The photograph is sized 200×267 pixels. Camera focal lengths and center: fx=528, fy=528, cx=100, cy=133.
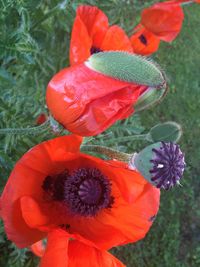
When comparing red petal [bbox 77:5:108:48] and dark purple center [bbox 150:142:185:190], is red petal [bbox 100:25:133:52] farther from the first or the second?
dark purple center [bbox 150:142:185:190]

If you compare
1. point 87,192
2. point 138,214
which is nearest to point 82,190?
point 87,192

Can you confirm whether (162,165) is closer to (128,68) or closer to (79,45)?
(128,68)

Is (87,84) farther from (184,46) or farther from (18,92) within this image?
(184,46)

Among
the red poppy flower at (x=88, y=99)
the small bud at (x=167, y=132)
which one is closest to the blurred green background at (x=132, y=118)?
the small bud at (x=167, y=132)

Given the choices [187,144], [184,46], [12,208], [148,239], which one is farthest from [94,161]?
[184,46]

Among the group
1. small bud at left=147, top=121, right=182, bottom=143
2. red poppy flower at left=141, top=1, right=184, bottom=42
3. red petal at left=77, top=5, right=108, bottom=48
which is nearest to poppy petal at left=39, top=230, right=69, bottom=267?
small bud at left=147, top=121, right=182, bottom=143

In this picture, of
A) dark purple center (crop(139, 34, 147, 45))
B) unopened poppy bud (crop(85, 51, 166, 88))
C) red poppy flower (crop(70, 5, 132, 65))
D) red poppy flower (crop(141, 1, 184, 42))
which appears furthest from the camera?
dark purple center (crop(139, 34, 147, 45))

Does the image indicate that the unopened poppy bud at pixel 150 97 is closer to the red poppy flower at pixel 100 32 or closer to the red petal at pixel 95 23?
the red poppy flower at pixel 100 32
